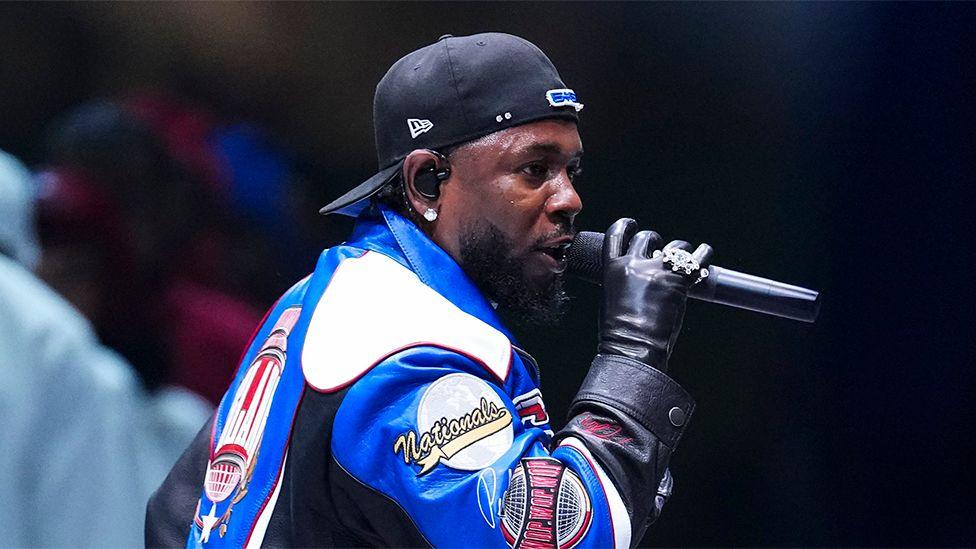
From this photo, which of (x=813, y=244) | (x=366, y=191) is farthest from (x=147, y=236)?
(x=813, y=244)

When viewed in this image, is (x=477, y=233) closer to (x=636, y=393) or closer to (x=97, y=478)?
(x=636, y=393)

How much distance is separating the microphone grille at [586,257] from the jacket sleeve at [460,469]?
31 centimetres

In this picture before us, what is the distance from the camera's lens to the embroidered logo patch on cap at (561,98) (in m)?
1.76

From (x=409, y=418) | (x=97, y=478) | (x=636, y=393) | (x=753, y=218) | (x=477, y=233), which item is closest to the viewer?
(x=409, y=418)

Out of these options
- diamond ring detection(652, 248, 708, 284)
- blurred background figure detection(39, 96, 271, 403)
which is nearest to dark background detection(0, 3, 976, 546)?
blurred background figure detection(39, 96, 271, 403)

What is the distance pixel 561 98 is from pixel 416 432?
1.90 ft

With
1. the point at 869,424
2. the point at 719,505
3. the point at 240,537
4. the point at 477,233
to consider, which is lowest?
the point at 719,505

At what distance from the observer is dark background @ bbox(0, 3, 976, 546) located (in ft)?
9.22

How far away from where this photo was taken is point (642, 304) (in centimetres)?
168

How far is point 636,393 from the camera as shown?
63.5 inches

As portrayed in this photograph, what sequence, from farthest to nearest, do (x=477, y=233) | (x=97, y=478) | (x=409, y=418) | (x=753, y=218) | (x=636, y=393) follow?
(x=753, y=218)
(x=97, y=478)
(x=477, y=233)
(x=636, y=393)
(x=409, y=418)

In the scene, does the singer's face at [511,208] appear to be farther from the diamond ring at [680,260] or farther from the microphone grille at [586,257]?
the diamond ring at [680,260]

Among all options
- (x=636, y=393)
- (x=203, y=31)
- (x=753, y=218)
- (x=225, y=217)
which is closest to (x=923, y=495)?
(x=753, y=218)

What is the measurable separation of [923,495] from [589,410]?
5.30 feet
